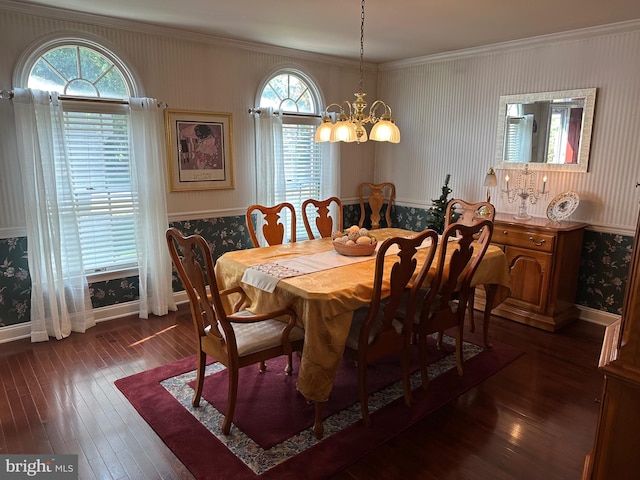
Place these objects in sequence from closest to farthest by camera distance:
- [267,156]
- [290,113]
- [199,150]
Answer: [199,150], [267,156], [290,113]

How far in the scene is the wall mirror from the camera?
3.90m

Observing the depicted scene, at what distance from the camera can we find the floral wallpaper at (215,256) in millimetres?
3494

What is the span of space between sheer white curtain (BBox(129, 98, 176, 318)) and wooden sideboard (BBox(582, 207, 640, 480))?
352cm

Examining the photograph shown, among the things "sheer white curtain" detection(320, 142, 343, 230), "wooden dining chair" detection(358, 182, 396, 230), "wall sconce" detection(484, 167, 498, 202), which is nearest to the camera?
"wall sconce" detection(484, 167, 498, 202)

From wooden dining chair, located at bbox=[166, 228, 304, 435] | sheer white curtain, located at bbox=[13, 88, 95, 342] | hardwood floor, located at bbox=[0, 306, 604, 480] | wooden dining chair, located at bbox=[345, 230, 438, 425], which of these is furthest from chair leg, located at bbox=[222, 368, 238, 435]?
sheer white curtain, located at bbox=[13, 88, 95, 342]

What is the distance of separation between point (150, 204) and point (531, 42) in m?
3.77

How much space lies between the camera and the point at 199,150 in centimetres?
427

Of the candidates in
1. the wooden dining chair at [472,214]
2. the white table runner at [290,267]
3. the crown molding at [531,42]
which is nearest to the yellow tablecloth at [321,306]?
the white table runner at [290,267]

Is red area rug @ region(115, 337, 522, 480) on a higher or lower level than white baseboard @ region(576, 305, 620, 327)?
lower

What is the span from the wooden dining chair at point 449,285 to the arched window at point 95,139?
105 inches

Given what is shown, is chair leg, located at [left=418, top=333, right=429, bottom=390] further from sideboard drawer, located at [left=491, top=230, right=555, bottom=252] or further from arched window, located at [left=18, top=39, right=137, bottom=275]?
arched window, located at [left=18, top=39, right=137, bottom=275]

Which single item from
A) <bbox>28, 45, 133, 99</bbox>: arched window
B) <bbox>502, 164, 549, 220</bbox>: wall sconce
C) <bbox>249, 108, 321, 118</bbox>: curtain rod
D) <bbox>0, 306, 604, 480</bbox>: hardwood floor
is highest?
<bbox>28, 45, 133, 99</bbox>: arched window

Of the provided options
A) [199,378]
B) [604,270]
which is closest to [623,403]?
[199,378]

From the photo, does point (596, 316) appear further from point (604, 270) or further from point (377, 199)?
point (377, 199)
